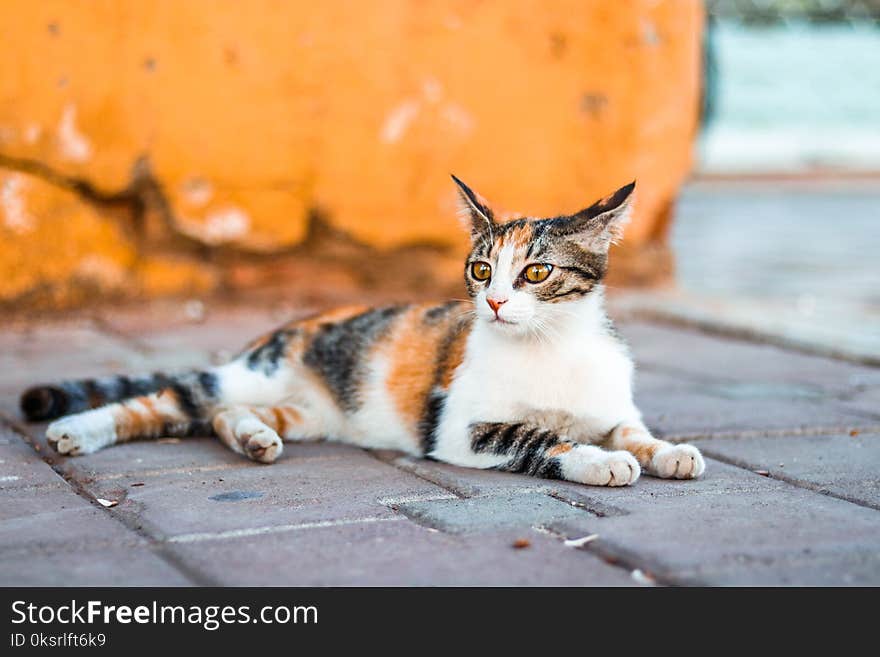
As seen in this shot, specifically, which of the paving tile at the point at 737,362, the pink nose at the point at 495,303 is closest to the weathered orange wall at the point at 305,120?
the paving tile at the point at 737,362

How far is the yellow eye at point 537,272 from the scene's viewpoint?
3.67 m

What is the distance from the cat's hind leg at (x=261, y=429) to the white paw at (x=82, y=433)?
13.8 inches

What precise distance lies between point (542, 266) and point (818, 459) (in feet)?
3.42

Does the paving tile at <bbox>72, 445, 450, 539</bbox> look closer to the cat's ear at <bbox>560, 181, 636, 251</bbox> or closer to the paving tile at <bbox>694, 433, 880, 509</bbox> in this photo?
the cat's ear at <bbox>560, 181, 636, 251</bbox>

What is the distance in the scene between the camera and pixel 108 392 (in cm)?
415

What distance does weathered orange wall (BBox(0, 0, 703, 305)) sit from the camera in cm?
602

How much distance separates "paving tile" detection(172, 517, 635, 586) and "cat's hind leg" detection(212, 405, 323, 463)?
2.60 ft

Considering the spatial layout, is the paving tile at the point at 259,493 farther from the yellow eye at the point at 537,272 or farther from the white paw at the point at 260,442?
the yellow eye at the point at 537,272

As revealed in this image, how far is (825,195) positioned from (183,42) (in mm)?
11707

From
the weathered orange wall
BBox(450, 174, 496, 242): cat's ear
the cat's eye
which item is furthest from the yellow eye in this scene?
the weathered orange wall

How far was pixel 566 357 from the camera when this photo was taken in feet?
12.3
